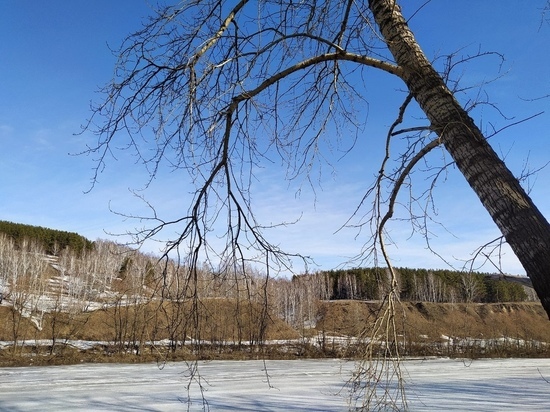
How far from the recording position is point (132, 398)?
24.6 feet

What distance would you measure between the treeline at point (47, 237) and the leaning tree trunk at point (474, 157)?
51247mm

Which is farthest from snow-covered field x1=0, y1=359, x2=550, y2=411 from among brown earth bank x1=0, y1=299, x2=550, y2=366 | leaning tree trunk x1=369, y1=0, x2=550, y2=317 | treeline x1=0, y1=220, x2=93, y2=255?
treeline x1=0, y1=220, x2=93, y2=255

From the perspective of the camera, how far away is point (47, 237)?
5200 cm

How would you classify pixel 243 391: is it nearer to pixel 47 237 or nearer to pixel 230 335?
pixel 230 335

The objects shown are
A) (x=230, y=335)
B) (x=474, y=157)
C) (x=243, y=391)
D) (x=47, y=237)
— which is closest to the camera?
(x=474, y=157)

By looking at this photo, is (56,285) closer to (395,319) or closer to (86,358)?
(86,358)

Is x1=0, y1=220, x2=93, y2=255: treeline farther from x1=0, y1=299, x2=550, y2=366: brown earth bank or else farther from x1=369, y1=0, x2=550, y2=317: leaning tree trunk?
x1=369, y1=0, x2=550, y2=317: leaning tree trunk

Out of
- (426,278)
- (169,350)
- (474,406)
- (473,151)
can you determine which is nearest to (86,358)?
(474,406)

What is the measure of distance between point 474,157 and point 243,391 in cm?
770

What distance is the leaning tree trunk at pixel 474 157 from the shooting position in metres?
1.44

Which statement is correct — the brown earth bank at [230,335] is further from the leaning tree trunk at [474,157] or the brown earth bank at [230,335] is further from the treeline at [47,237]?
the treeline at [47,237]

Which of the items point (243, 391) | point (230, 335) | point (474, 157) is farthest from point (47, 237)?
point (474, 157)

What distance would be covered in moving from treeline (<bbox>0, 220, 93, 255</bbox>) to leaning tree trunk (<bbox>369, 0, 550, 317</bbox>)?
5125cm

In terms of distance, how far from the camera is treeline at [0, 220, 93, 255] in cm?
5025
